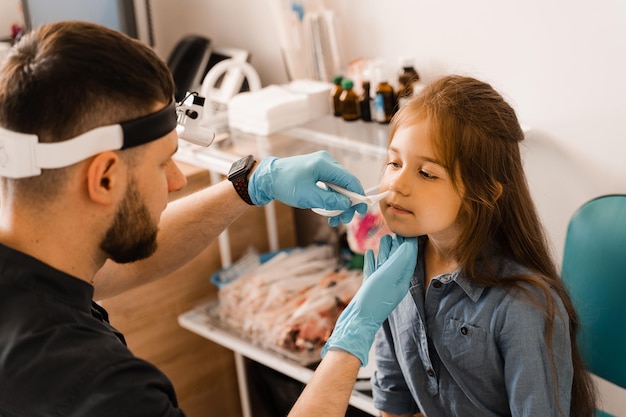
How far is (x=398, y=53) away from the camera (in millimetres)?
2344

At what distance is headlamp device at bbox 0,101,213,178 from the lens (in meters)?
1.21

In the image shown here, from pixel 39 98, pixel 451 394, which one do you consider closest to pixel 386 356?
pixel 451 394

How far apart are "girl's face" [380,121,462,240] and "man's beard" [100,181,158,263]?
44 centimetres

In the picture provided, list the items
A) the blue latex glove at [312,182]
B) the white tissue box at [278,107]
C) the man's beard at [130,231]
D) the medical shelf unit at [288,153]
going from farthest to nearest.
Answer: the white tissue box at [278,107] < the medical shelf unit at [288,153] < the blue latex glove at [312,182] < the man's beard at [130,231]

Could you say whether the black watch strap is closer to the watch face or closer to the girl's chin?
the watch face

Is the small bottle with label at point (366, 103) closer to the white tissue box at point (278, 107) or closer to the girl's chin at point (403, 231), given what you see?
the white tissue box at point (278, 107)

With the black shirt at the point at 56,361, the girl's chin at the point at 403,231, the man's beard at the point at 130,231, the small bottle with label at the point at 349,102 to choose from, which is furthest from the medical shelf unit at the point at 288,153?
the black shirt at the point at 56,361

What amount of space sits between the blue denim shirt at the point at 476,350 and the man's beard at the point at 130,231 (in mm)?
538

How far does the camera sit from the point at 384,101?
7.32 feet

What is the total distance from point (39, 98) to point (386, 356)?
2.89 feet

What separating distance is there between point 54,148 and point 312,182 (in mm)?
532

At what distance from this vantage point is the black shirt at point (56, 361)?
1.20 m

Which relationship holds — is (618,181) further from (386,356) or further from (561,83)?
(386,356)

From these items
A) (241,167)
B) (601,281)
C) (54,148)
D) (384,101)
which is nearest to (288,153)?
(384,101)
